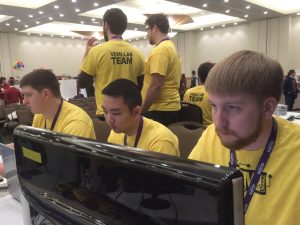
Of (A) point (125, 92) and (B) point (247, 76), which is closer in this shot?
(B) point (247, 76)

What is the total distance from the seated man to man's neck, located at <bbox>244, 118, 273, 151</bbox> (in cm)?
68

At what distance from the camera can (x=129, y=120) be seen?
1529mm

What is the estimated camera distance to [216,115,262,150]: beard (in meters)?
0.71

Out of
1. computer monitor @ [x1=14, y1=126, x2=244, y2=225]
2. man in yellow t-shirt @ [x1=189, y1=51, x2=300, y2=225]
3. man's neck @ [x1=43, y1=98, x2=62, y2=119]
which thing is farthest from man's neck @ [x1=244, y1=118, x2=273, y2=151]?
man's neck @ [x1=43, y1=98, x2=62, y2=119]

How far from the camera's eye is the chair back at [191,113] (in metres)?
2.66

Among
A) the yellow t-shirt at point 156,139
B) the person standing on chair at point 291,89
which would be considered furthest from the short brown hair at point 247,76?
the person standing on chair at point 291,89

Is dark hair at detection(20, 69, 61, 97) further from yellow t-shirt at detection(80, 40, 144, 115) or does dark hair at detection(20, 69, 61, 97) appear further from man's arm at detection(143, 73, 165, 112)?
man's arm at detection(143, 73, 165, 112)

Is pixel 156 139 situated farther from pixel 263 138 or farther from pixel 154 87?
pixel 154 87

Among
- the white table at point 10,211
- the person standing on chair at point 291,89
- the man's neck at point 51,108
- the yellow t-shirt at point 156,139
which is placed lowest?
the person standing on chair at point 291,89

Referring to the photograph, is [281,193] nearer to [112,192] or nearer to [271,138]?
[271,138]

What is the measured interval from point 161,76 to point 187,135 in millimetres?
654

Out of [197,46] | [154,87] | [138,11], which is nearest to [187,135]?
[154,87]

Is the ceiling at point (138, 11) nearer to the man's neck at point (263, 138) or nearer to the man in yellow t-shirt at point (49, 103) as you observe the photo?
the man in yellow t-shirt at point (49, 103)

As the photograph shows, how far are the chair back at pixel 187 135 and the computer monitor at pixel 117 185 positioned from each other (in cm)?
136
